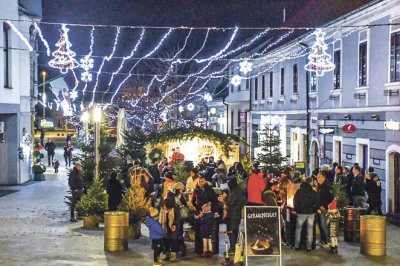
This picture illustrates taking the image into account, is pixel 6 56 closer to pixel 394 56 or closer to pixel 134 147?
pixel 134 147

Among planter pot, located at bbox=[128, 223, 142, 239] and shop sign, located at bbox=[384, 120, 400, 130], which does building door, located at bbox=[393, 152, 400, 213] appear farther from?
planter pot, located at bbox=[128, 223, 142, 239]

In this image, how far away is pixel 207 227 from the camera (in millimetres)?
13328

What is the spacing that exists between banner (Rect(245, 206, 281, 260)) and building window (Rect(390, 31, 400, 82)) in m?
9.61

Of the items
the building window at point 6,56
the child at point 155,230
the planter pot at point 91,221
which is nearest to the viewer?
the child at point 155,230

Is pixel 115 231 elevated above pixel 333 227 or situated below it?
below

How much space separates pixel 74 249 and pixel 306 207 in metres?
5.09

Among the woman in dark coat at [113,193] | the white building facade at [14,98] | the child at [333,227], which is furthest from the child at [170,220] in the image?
the white building facade at [14,98]

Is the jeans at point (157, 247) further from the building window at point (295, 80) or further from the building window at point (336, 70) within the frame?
the building window at point (295, 80)

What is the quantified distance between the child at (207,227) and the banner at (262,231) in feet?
4.36

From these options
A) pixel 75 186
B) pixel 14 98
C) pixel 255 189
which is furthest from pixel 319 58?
pixel 14 98

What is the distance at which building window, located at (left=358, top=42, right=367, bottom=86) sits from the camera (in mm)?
22688

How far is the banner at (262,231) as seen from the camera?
12039mm

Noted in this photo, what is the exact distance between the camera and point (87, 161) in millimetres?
20344

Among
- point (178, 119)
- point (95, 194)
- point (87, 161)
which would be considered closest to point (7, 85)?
point (87, 161)
